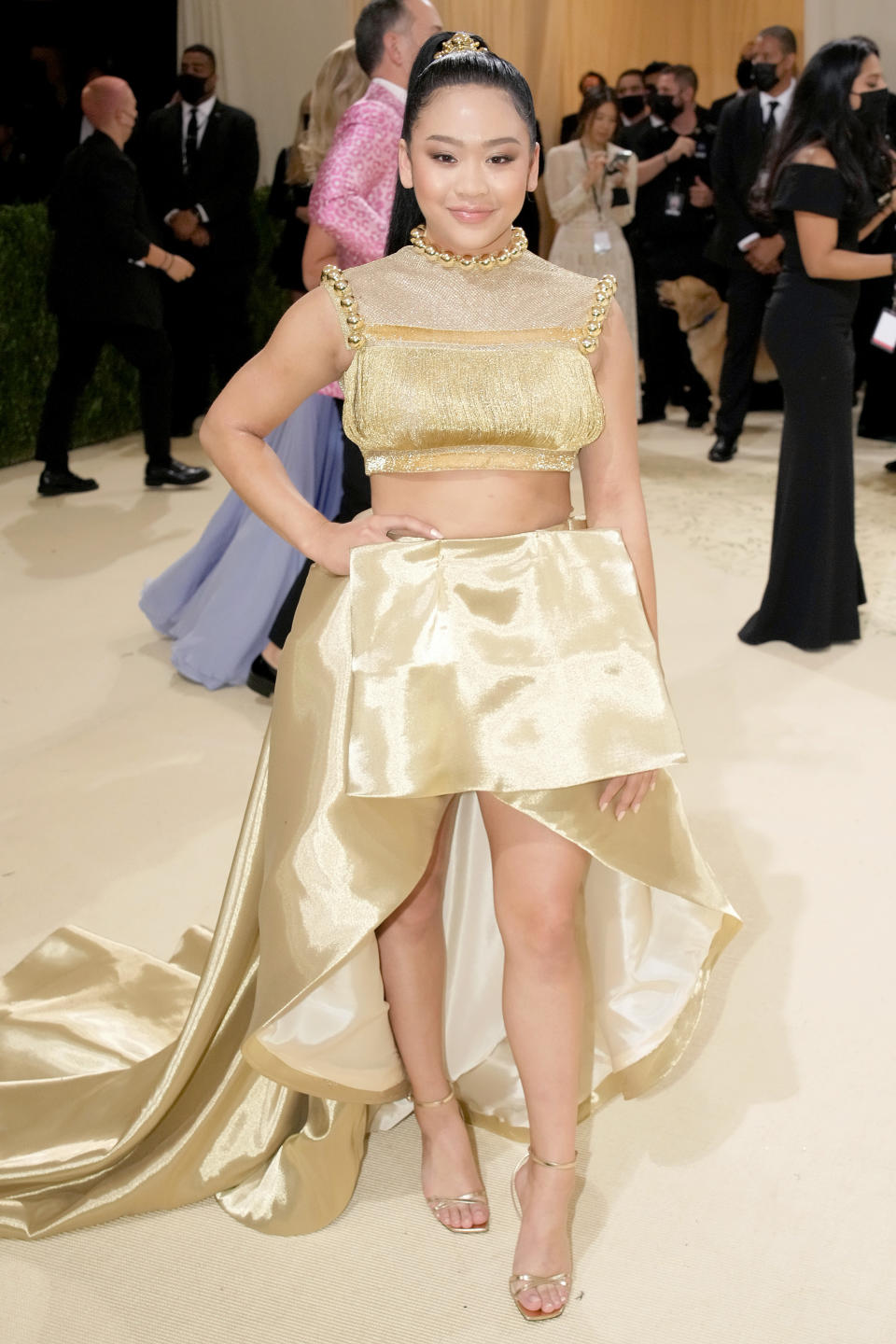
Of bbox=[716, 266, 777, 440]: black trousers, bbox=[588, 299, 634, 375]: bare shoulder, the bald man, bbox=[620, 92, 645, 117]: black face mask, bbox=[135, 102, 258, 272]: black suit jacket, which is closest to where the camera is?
bbox=[588, 299, 634, 375]: bare shoulder

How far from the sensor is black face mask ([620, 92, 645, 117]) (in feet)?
24.6

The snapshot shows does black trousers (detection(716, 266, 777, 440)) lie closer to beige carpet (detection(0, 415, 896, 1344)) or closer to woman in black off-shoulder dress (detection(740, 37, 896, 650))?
beige carpet (detection(0, 415, 896, 1344))

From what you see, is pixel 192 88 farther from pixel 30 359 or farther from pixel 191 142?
pixel 30 359

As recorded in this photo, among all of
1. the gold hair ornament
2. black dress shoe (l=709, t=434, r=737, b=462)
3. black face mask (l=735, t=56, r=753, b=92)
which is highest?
the gold hair ornament

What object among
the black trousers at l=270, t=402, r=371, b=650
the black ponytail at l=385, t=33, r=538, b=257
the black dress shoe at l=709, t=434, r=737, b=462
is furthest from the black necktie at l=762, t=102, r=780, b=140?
the black ponytail at l=385, t=33, r=538, b=257

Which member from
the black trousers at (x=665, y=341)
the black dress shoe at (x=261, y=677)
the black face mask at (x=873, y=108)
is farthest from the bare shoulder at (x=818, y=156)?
the black trousers at (x=665, y=341)

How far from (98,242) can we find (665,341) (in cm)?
301

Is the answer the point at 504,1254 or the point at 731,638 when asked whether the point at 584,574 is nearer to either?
the point at 504,1254

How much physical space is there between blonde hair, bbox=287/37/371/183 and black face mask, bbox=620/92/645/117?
4385 millimetres

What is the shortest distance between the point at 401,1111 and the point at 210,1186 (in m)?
0.33

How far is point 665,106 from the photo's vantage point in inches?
269

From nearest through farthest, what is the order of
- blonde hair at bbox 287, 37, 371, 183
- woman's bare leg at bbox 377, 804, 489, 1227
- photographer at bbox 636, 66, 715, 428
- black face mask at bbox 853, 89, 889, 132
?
woman's bare leg at bbox 377, 804, 489, 1227 < black face mask at bbox 853, 89, 889, 132 < blonde hair at bbox 287, 37, 371, 183 < photographer at bbox 636, 66, 715, 428

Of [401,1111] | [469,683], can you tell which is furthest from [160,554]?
[469,683]

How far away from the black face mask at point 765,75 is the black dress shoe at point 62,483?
3420 millimetres
